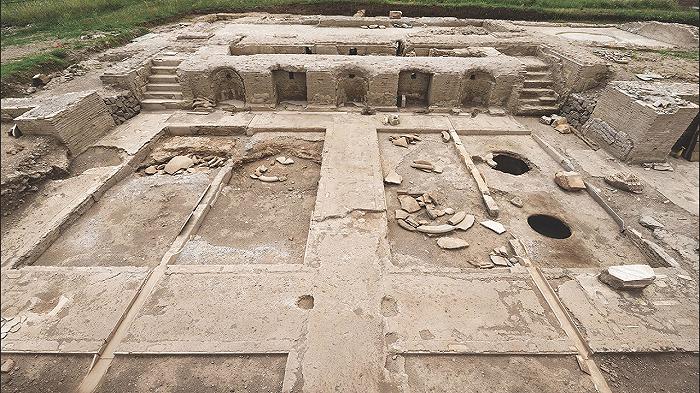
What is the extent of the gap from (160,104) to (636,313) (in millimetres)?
10138

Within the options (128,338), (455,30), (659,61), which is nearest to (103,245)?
(128,338)

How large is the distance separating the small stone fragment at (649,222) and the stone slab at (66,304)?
24.7ft

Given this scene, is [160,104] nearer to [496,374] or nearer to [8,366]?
[8,366]

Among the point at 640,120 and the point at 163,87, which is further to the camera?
the point at 163,87

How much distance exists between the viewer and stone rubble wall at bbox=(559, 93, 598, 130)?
8430 millimetres

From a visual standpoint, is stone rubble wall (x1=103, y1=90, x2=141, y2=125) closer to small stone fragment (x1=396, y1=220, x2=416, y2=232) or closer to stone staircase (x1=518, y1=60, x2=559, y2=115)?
small stone fragment (x1=396, y1=220, x2=416, y2=232)

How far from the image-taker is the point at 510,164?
7.93 meters

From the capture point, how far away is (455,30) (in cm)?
1266

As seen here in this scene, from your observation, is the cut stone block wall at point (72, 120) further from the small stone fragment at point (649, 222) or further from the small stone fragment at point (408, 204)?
the small stone fragment at point (649, 222)

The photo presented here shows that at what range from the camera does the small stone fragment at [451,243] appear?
206 inches

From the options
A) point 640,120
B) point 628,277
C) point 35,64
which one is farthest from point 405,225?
point 35,64

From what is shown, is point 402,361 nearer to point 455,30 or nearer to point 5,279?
point 5,279

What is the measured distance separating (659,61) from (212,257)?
1235 centimetres

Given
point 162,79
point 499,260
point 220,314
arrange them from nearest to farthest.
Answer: point 220,314
point 499,260
point 162,79
